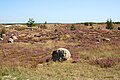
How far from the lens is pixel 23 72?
1488 cm

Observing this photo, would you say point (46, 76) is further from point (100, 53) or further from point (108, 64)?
point (100, 53)

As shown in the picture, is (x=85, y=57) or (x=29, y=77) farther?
(x=85, y=57)

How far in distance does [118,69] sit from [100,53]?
637 cm

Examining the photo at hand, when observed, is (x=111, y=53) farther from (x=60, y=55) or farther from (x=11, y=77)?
(x=11, y=77)

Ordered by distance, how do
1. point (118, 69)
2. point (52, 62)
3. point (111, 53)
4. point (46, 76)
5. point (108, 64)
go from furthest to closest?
1. point (111, 53)
2. point (52, 62)
3. point (108, 64)
4. point (118, 69)
5. point (46, 76)

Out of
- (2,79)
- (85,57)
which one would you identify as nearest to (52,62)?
(85,57)

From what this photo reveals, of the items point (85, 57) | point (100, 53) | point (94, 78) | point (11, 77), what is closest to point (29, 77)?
point (11, 77)

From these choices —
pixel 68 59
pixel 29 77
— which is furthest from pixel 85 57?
pixel 29 77

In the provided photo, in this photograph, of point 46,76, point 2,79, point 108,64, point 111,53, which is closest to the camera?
point 2,79

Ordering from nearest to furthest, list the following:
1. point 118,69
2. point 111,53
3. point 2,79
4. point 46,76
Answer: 1. point 2,79
2. point 46,76
3. point 118,69
4. point 111,53

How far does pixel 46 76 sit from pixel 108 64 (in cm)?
528

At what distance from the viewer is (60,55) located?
752 inches

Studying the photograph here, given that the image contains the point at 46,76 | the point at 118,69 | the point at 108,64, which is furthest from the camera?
the point at 108,64

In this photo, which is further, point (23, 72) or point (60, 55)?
point (60, 55)
